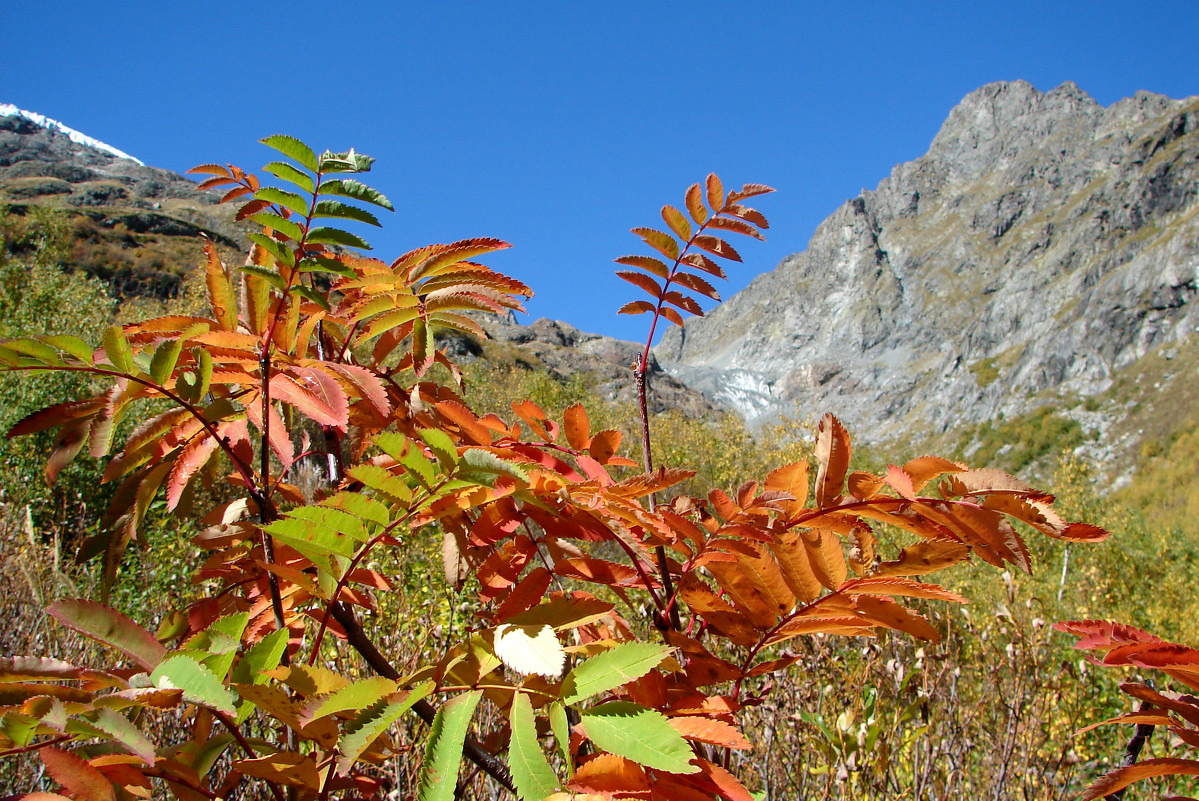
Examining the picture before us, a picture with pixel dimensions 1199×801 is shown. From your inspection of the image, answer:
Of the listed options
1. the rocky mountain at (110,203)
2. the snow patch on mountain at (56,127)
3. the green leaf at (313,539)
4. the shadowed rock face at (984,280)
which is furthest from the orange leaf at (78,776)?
the snow patch on mountain at (56,127)

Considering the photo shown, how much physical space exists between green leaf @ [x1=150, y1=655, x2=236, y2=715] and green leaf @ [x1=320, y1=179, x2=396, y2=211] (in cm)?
56

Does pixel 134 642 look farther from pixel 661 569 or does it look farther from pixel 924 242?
pixel 924 242

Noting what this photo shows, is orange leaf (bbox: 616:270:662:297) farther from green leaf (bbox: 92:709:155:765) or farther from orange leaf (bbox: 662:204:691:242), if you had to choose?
green leaf (bbox: 92:709:155:765)

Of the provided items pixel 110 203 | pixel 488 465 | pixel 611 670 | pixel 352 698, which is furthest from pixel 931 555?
pixel 110 203

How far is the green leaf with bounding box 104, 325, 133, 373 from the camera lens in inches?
26.6

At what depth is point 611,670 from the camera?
0.55m

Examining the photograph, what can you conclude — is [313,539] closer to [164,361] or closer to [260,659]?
[260,659]

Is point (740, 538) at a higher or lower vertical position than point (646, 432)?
lower

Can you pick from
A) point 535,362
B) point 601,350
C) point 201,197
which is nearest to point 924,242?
point 601,350

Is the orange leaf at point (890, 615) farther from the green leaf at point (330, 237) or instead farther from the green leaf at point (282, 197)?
the green leaf at point (282, 197)

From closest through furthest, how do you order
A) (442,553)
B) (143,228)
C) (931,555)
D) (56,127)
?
(931,555)
(442,553)
(143,228)
(56,127)

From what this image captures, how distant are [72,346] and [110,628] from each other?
30cm

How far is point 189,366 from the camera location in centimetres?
85

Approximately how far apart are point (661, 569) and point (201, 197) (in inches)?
3612
